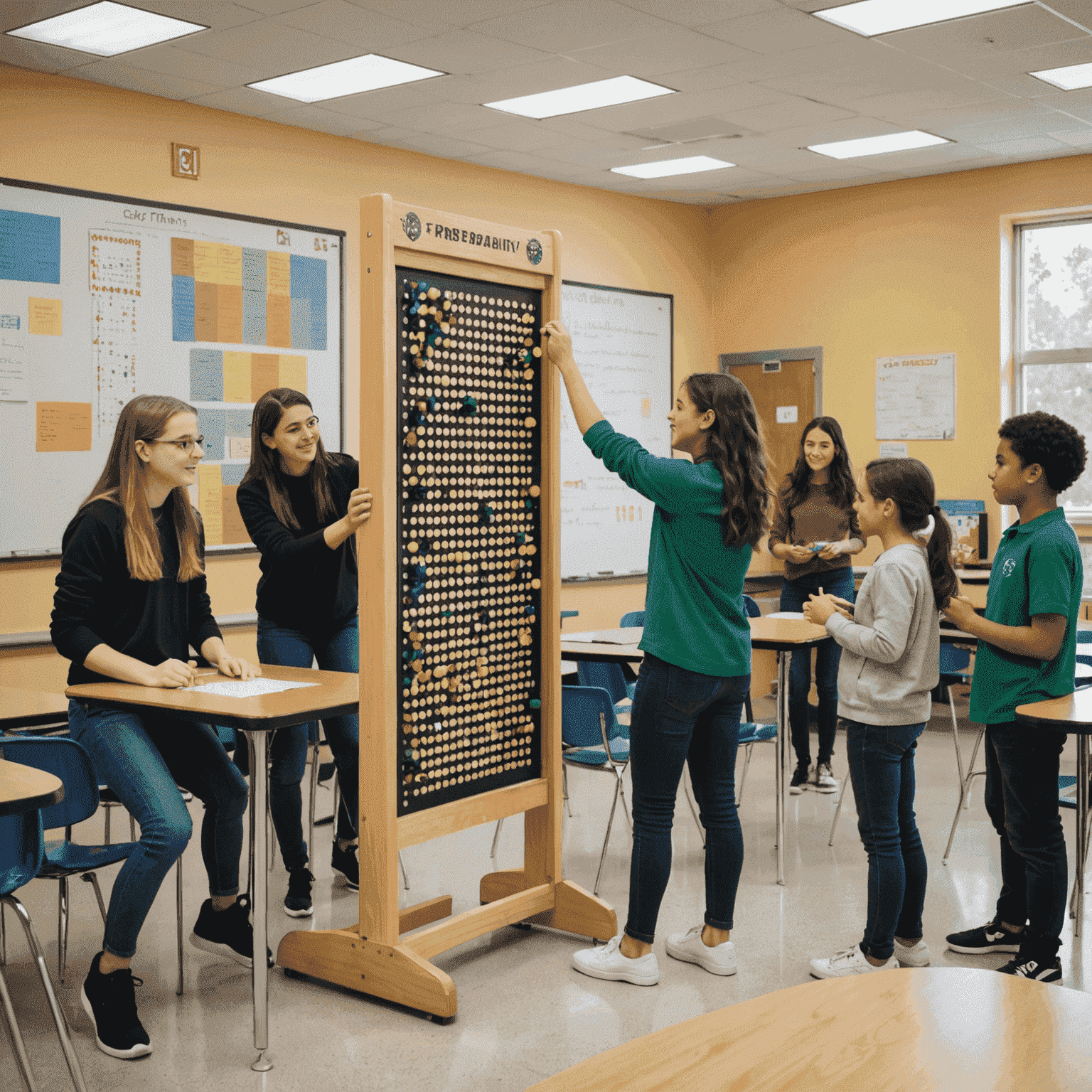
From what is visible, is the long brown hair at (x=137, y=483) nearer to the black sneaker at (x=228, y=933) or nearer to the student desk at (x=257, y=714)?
the student desk at (x=257, y=714)

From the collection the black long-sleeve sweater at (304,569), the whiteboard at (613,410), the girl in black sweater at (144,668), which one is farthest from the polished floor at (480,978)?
the whiteboard at (613,410)

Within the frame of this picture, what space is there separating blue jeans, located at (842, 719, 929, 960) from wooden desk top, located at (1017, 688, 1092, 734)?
238 mm

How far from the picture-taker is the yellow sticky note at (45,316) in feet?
16.2

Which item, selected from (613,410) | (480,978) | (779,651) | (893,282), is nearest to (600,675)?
(779,651)

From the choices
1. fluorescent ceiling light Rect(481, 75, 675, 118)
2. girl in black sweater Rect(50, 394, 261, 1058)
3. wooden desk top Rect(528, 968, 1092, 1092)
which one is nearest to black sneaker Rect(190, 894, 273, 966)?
girl in black sweater Rect(50, 394, 261, 1058)

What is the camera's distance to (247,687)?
2973mm

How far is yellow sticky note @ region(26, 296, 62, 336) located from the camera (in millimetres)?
4949

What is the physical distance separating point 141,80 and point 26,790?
3866 mm

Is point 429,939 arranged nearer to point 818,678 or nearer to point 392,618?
point 392,618

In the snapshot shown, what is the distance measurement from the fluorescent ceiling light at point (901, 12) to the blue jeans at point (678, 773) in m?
2.69

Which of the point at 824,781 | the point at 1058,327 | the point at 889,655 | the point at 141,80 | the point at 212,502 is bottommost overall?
the point at 824,781

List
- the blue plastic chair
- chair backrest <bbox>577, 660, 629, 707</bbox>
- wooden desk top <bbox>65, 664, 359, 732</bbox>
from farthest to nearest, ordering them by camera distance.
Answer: chair backrest <bbox>577, 660, 629, 707</bbox>, wooden desk top <bbox>65, 664, 359, 732</bbox>, the blue plastic chair

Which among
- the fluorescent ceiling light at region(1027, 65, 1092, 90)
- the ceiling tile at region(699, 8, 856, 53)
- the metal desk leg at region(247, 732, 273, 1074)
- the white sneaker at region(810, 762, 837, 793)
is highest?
the fluorescent ceiling light at region(1027, 65, 1092, 90)

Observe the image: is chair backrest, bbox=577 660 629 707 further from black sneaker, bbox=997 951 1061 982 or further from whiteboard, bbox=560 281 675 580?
whiteboard, bbox=560 281 675 580
